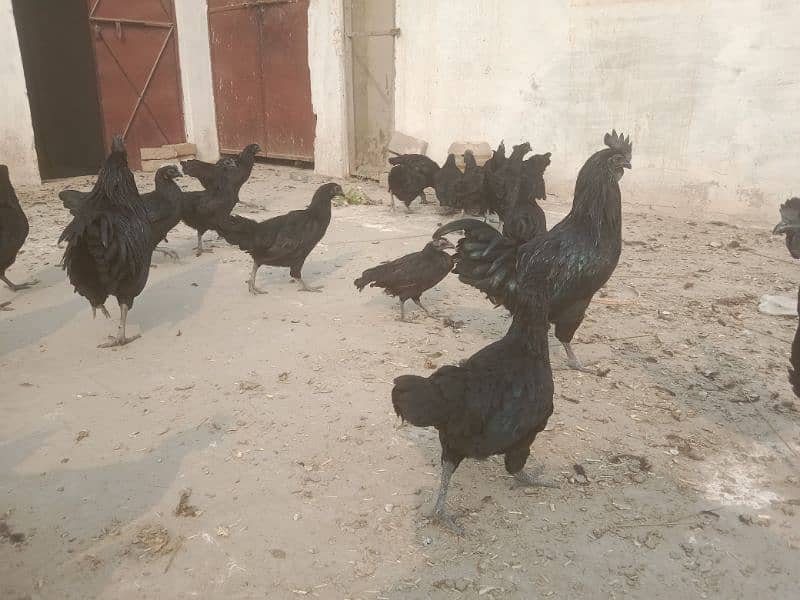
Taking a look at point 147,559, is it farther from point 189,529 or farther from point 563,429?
point 563,429

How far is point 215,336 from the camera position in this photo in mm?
5648

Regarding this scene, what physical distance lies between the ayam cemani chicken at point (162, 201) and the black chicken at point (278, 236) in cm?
83

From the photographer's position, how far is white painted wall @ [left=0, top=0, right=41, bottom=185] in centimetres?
1147

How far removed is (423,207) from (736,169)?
16.9 ft

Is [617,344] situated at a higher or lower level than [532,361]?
lower

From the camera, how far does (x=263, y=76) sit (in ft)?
49.1

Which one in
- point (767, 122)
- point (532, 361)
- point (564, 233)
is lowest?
point (532, 361)

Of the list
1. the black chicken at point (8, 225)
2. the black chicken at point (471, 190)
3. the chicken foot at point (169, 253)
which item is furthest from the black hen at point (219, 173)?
the black chicken at point (471, 190)

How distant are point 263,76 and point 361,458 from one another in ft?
44.0

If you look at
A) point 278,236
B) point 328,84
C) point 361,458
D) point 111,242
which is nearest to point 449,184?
point 278,236

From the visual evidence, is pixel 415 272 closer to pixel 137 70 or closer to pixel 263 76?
pixel 263 76

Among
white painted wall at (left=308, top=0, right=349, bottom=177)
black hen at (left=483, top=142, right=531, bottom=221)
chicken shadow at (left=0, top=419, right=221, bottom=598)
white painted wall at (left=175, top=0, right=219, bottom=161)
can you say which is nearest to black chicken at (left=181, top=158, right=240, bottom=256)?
black hen at (left=483, top=142, right=531, bottom=221)

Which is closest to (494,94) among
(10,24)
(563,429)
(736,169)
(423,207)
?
(423,207)

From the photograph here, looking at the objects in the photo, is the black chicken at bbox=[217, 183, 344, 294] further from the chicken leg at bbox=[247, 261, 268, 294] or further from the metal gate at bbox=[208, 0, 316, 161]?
the metal gate at bbox=[208, 0, 316, 161]
